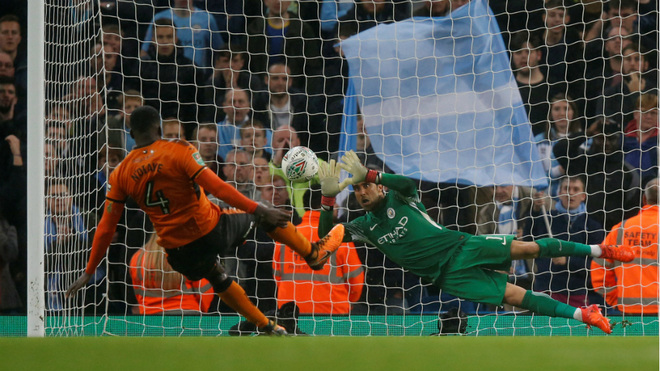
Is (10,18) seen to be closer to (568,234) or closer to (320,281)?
(320,281)

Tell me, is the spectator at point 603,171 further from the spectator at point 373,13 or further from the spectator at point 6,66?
the spectator at point 6,66

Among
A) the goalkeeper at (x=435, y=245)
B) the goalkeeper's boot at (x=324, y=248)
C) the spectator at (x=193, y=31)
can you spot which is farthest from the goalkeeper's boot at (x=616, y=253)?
the spectator at (x=193, y=31)

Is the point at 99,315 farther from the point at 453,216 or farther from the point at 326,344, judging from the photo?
the point at 326,344

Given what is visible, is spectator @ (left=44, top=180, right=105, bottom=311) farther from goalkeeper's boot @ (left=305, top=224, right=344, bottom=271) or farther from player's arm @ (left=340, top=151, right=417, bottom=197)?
player's arm @ (left=340, top=151, right=417, bottom=197)

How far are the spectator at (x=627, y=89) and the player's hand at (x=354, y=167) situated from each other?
1.92 meters

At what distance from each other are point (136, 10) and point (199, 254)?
101 inches

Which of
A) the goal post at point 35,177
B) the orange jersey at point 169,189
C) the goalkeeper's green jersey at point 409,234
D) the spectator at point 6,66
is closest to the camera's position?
the orange jersey at point 169,189

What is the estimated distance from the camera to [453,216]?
19.8ft

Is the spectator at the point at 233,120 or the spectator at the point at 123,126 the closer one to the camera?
the spectator at the point at 123,126

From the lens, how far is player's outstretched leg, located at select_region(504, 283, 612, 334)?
17.9 ft

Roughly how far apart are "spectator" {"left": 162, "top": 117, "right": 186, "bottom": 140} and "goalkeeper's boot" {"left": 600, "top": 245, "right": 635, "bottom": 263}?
316 centimetres

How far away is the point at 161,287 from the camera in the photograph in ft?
19.5

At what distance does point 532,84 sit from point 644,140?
911mm

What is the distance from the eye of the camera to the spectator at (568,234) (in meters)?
5.87
